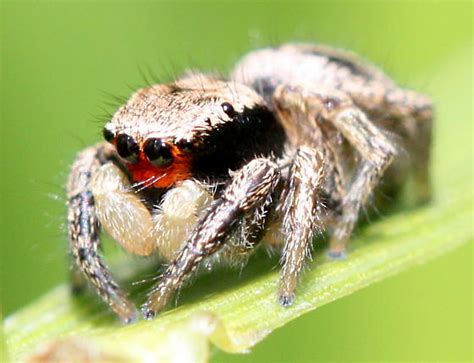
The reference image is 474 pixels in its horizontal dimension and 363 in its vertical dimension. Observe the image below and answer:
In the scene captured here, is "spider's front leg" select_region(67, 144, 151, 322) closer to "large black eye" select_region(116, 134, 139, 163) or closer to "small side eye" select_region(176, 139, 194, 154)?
"large black eye" select_region(116, 134, 139, 163)

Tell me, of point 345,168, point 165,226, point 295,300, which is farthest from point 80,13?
point 295,300

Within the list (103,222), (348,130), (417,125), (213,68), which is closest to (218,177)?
(103,222)

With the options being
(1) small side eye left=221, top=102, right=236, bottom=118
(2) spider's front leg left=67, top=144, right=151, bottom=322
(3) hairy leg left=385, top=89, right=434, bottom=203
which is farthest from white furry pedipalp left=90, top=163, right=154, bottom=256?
(3) hairy leg left=385, top=89, right=434, bottom=203

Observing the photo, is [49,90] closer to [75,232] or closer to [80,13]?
[80,13]

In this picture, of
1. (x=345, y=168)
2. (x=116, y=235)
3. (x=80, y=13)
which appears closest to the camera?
(x=116, y=235)

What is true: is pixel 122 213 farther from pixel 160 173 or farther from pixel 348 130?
pixel 348 130

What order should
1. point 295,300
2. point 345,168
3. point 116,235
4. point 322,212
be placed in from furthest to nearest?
1. point 345,168
2. point 322,212
3. point 116,235
4. point 295,300
